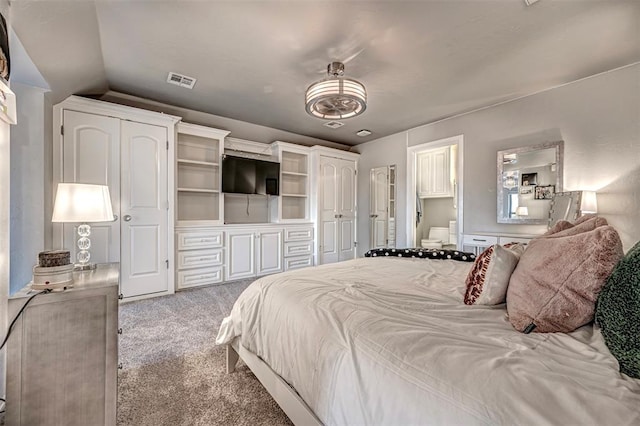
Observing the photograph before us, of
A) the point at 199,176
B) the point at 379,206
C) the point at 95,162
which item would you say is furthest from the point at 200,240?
the point at 379,206

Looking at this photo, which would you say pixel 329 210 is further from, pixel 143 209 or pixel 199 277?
pixel 143 209

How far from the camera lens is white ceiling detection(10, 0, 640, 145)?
70.9 inches

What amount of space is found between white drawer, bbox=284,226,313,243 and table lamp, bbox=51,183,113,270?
117 inches

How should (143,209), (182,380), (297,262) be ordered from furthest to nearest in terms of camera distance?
(297,262) → (143,209) → (182,380)

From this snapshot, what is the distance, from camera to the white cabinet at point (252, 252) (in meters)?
3.90

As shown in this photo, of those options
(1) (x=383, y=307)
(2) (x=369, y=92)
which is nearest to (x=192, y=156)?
(2) (x=369, y=92)

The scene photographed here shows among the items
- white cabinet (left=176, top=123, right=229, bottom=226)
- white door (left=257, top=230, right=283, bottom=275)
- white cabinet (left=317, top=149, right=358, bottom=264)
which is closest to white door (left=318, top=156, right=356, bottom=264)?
white cabinet (left=317, top=149, right=358, bottom=264)

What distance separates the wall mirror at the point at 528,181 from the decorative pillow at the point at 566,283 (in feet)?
8.59

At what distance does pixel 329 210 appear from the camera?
16.2 ft

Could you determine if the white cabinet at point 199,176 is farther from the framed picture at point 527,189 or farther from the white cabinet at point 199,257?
the framed picture at point 527,189

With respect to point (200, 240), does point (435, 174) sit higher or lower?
higher

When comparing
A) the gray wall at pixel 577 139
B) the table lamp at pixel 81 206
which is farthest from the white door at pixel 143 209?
the gray wall at pixel 577 139

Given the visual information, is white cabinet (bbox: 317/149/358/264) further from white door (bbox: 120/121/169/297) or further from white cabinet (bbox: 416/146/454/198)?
white door (bbox: 120/121/169/297)

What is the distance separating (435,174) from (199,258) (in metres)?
4.52
